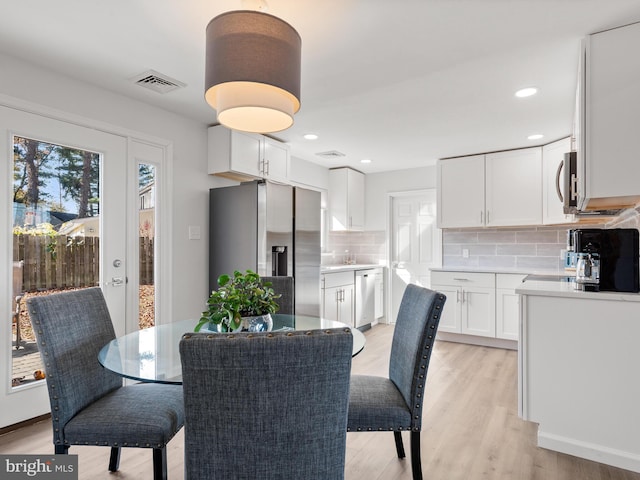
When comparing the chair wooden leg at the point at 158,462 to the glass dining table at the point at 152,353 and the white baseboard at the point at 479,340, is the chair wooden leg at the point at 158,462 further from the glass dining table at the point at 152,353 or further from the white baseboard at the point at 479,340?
the white baseboard at the point at 479,340

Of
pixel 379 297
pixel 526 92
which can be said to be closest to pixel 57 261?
pixel 526 92

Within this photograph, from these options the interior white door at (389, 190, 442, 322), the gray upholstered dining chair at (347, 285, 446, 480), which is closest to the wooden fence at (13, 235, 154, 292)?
the gray upholstered dining chair at (347, 285, 446, 480)

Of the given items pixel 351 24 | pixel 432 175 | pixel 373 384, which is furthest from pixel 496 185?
pixel 373 384

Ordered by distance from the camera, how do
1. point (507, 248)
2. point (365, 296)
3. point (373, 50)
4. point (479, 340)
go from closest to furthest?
point (373, 50), point (479, 340), point (507, 248), point (365, 296)

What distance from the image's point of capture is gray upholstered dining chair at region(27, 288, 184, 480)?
149 centimetres

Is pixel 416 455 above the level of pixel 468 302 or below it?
below

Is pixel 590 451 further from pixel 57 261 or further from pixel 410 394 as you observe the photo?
pixel 57 261

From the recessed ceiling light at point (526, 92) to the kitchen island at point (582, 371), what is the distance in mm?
1459

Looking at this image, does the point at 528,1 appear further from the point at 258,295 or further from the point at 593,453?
the point at 593,453

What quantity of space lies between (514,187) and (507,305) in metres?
1.35

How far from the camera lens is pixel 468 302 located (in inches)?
176

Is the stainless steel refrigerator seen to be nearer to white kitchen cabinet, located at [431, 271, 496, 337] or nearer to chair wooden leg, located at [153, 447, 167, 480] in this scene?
white kitchen cabinet, located at [431, 271, 496, 337]

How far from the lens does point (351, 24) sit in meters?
2.00

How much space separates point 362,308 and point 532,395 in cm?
304
